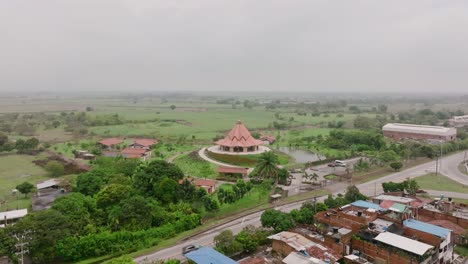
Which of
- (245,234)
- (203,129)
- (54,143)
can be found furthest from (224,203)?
(203,129)

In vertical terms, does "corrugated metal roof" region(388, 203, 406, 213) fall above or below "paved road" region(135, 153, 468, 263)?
above

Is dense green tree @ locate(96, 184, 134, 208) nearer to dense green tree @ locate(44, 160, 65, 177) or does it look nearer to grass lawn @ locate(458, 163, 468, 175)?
dense green tree @ locate(44, 160, 65, 177)

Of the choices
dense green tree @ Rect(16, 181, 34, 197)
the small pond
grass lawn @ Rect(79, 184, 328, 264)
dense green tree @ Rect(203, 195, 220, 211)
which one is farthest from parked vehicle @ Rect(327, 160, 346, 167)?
dense green tree @ Rect(16, 181, 34, 197)

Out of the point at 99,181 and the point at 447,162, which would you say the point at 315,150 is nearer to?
the point at 447,162

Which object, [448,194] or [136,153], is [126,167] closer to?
[136,153]

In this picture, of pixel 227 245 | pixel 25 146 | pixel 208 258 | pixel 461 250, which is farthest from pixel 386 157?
pixel 25 146

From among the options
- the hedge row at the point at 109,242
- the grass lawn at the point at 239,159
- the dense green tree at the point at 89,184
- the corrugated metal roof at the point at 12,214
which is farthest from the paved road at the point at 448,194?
the corrugated metal roof at the point at 12,214

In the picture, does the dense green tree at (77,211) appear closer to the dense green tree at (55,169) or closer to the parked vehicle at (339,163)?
the dense green tree at (55,169)
